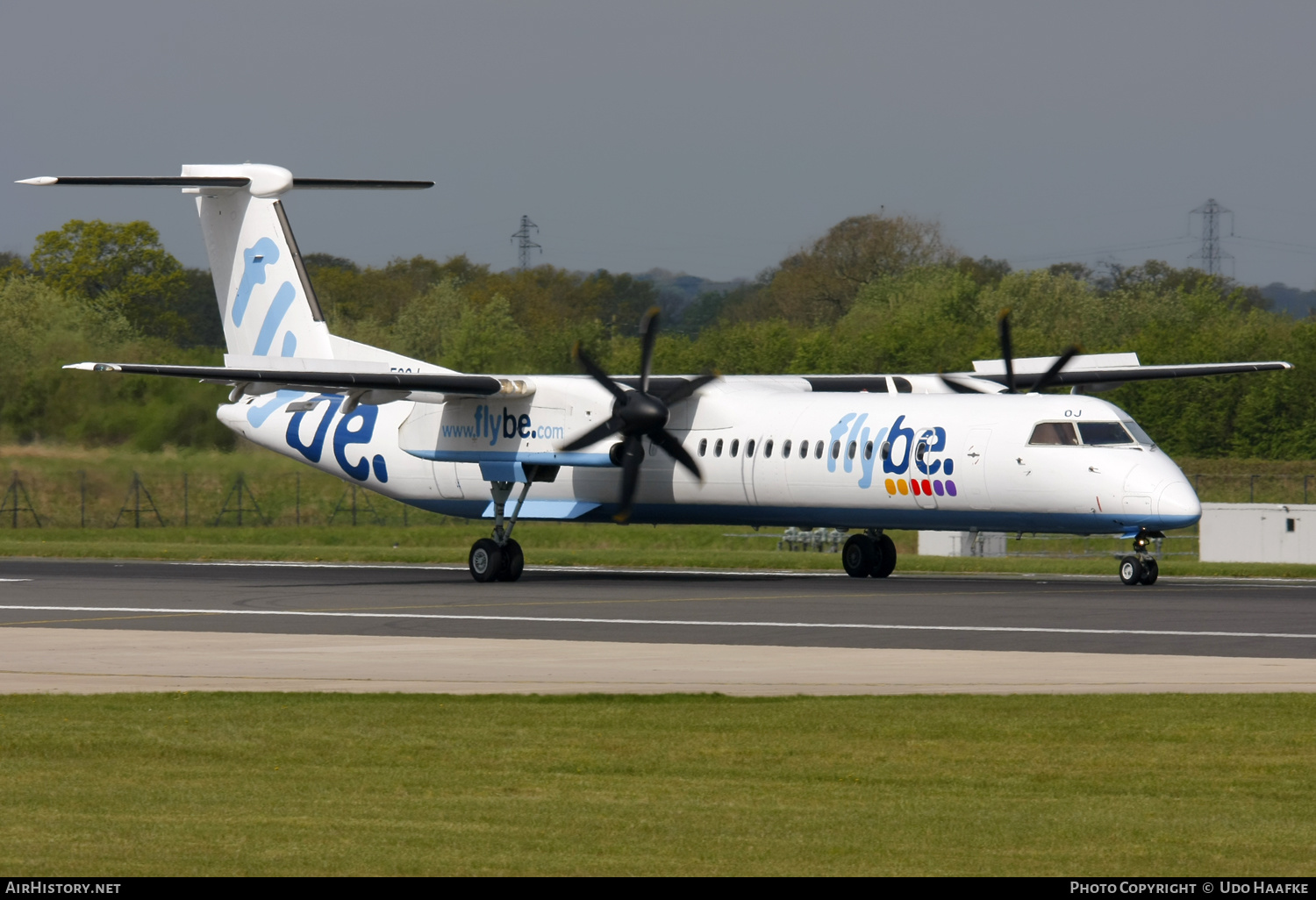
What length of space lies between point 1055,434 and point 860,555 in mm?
5592

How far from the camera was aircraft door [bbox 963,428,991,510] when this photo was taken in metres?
29.1

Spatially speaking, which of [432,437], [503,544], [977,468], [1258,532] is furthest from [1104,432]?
[1258,532]

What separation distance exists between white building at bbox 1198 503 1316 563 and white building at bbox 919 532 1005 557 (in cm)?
583

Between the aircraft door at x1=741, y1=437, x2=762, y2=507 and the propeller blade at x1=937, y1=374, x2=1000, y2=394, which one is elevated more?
the propeller blade at x1=937, y1=374, x2=1000, y2=394

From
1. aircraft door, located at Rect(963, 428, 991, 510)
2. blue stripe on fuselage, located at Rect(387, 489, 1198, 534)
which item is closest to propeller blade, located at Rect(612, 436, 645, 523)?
blue stripe on fuselage, located at Rect(387, 489, 1198, 534)

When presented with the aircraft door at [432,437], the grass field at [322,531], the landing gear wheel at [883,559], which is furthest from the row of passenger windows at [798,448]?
the grass field at [322,531]

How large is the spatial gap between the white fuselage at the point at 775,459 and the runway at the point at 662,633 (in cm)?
133

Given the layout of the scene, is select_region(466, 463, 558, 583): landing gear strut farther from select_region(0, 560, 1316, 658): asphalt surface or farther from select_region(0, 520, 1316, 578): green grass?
select_region(0, 520, 1316, 578): green grass

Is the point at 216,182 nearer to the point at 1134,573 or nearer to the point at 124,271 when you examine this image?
the point at 1134,573

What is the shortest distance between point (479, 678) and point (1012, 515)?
573 inches

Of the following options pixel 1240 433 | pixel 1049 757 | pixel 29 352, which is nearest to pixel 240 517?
pixel 29 352

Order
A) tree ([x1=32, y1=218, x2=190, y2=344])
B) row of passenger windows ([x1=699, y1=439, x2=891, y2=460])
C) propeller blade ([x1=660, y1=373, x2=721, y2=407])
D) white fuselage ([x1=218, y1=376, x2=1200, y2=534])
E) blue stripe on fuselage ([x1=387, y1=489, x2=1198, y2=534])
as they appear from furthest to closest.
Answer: tree ([x1=32, y1=218, x2=190, y2=344]) < propeller blade ([x1=660, y1=373, x2=721, y2=407]) < row of passenger windows ([x1=699, y1=439, x2=891, y2=460]) < white fuselage ([x1=218, y1=376, x2=1200, y2=534]) < blue stripe on fuselage ([x1=387, y1=489, x2=1198, y2=534])

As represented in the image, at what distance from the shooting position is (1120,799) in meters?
10.6

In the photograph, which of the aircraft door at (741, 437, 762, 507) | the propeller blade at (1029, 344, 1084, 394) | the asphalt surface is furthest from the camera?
the propeller blade at (1029, 344, 1084, 394)
